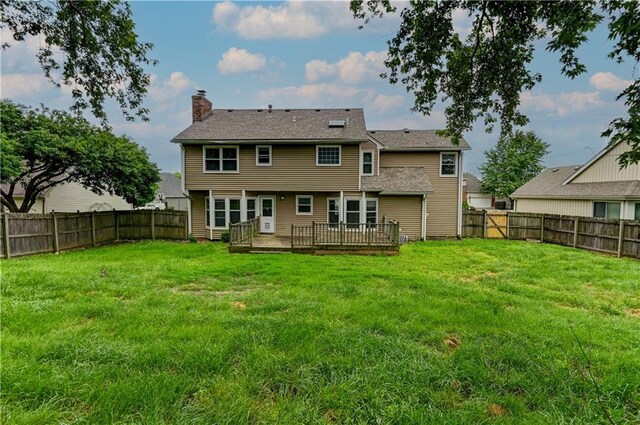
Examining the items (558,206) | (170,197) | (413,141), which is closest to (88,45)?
(413,141)

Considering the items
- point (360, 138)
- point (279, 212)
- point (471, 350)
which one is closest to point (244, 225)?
point (279, 212)

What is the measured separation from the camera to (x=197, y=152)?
1552 centimetres

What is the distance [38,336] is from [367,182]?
46.2 ft

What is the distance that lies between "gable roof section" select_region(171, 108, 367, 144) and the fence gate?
9.04 metres

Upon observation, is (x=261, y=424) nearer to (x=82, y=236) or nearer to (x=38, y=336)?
(x=38, y=336)

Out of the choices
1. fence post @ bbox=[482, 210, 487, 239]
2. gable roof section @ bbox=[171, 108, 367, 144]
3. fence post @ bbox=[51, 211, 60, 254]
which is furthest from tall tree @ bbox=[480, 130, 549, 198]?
fence post @ bbox=[51, 211, 60, 254]

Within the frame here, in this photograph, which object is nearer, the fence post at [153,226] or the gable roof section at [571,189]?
the gable roof section at [571,189]

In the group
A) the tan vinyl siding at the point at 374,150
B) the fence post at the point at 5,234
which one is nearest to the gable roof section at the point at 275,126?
the tan vinyl siding at the point at 374,150

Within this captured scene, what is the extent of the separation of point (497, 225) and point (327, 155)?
34.7 ft

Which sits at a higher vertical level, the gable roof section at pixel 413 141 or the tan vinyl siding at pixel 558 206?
the gable roof section at pixel 413 141

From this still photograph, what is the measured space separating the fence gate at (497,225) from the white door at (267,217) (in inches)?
472

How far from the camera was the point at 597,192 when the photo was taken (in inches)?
662

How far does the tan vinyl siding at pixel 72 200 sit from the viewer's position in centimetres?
2158

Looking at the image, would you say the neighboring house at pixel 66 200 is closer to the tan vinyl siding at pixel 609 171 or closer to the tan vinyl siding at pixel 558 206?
the tan vinyl siding at pixel 558 206
